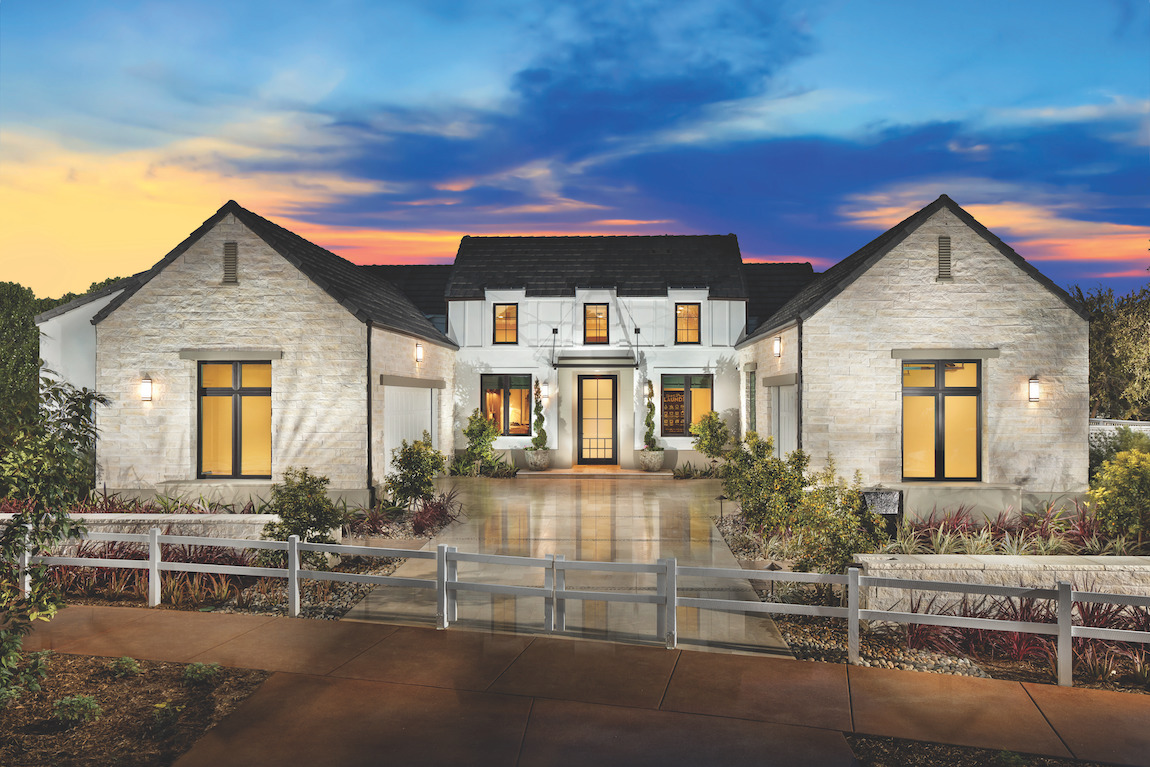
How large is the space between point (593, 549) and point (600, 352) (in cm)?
1081

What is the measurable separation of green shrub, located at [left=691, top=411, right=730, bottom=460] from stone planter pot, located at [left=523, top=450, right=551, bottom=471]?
169 inches

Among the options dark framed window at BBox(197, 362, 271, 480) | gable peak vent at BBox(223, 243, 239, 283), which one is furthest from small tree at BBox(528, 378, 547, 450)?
gable peak vent at BBox(223, 243, 239, 283)

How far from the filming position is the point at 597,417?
2139 centimetres

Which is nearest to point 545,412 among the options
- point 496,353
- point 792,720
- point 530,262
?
point 496,353

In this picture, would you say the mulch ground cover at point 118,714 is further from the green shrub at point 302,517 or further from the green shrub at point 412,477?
the green shrub at point 412,477

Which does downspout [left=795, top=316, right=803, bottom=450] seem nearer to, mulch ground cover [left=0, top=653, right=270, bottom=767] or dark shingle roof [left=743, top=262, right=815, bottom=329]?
dark shingle roof [left=743, top=262, right=815, bottom=329]

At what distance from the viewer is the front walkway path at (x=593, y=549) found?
748 centimetres

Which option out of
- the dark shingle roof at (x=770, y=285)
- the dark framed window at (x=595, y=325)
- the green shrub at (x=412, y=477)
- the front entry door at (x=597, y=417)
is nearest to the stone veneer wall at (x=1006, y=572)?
the green shrub at (x=412, y=477)

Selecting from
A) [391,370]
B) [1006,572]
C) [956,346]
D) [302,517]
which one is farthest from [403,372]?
[1006,572]

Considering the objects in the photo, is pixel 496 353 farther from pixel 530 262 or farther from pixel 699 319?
pixel 699 319

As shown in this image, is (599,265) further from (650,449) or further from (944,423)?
(944,423)

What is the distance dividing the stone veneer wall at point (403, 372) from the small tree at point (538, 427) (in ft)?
7.99

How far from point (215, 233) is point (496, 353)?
30.2 ft

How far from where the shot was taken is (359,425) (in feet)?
44.2
